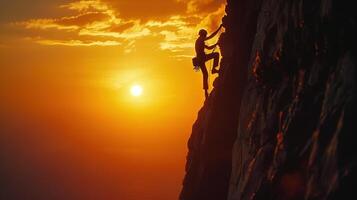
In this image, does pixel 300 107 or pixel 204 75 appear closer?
pixel 300 107

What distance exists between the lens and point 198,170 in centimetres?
3325

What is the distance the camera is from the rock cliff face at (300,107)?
11234 millimetres

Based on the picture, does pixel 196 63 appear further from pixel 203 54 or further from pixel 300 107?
pixel 300 107

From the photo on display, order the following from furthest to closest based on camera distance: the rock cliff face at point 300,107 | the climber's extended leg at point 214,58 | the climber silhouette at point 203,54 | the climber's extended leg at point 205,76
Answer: the climber's extended leg at point 205,76 → the climber's extended leg at point 214,58 → the climber silhouette at point 203,54 → the rock cliff face at point 300,107

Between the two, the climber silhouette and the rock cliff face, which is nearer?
the rock cliff face

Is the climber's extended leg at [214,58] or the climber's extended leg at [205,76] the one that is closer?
the climber's extended leg at [214,58]

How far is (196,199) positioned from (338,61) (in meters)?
21.0

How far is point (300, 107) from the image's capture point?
1445 centimetres

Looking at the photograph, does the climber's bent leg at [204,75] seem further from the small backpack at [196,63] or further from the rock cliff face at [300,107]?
the rock cliff face at [300,107]

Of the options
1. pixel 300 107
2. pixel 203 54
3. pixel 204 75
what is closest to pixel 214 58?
pixel 203 54

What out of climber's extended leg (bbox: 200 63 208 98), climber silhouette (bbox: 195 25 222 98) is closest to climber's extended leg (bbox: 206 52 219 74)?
climber silhouette (bbox: 195 25 222 98)

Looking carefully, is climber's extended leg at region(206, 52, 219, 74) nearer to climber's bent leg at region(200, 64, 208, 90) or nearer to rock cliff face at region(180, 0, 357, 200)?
climber's bent leg at region(200, 64, 208, 90)

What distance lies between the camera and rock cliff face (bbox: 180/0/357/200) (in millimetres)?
11234

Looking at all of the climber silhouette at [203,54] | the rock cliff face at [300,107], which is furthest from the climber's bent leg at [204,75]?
the rock cliff face at [300,107]
